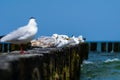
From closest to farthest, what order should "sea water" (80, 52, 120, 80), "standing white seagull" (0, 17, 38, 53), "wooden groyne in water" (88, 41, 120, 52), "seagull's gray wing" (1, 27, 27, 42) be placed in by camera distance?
"standing white seagull" (0, 17, 38, 53)
"seagull's gray wing" (1, 27, 27, 42)
"sea water" (80, 52, 120, 80)
"wooden groyne in water" (88, 41, 120, 52)

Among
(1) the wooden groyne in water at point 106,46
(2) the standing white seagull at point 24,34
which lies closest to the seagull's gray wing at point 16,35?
(2) the standing white seagull at point 24,34

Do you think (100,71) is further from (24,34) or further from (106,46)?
(106,46)

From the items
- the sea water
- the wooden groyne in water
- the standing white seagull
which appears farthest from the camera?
the wooden groyne in water

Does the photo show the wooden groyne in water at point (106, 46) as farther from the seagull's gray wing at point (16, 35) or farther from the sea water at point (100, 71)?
the seagull's gray wing at point (16, 35)

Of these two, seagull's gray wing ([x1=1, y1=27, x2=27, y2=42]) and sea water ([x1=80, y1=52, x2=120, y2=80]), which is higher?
seagull's gray wing ([x1=1, y1=27, x2=27, y2=42])

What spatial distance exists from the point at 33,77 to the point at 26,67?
1.94ft

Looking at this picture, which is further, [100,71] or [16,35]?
[100,71]

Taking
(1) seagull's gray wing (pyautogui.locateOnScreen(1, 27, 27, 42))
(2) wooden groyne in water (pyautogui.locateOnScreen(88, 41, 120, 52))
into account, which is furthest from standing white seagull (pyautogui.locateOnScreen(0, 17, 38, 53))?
(2) wooden groyne in water (pyautogui.locateOnScreen(88, 41, 120, 52))

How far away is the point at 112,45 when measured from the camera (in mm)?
60938

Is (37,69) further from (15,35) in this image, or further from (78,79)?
(78,79)

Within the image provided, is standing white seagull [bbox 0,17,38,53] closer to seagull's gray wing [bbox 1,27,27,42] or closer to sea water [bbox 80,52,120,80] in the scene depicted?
seagull's gray wing [bbox 1,27,27,42]

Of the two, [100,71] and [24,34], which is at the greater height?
[24,34]

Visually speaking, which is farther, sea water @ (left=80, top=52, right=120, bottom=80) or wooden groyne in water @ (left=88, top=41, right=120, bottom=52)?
wooden groyne in water @ (left=88, top=41, right=120, bottom=52)

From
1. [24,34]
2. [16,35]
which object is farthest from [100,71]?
[24,34]
